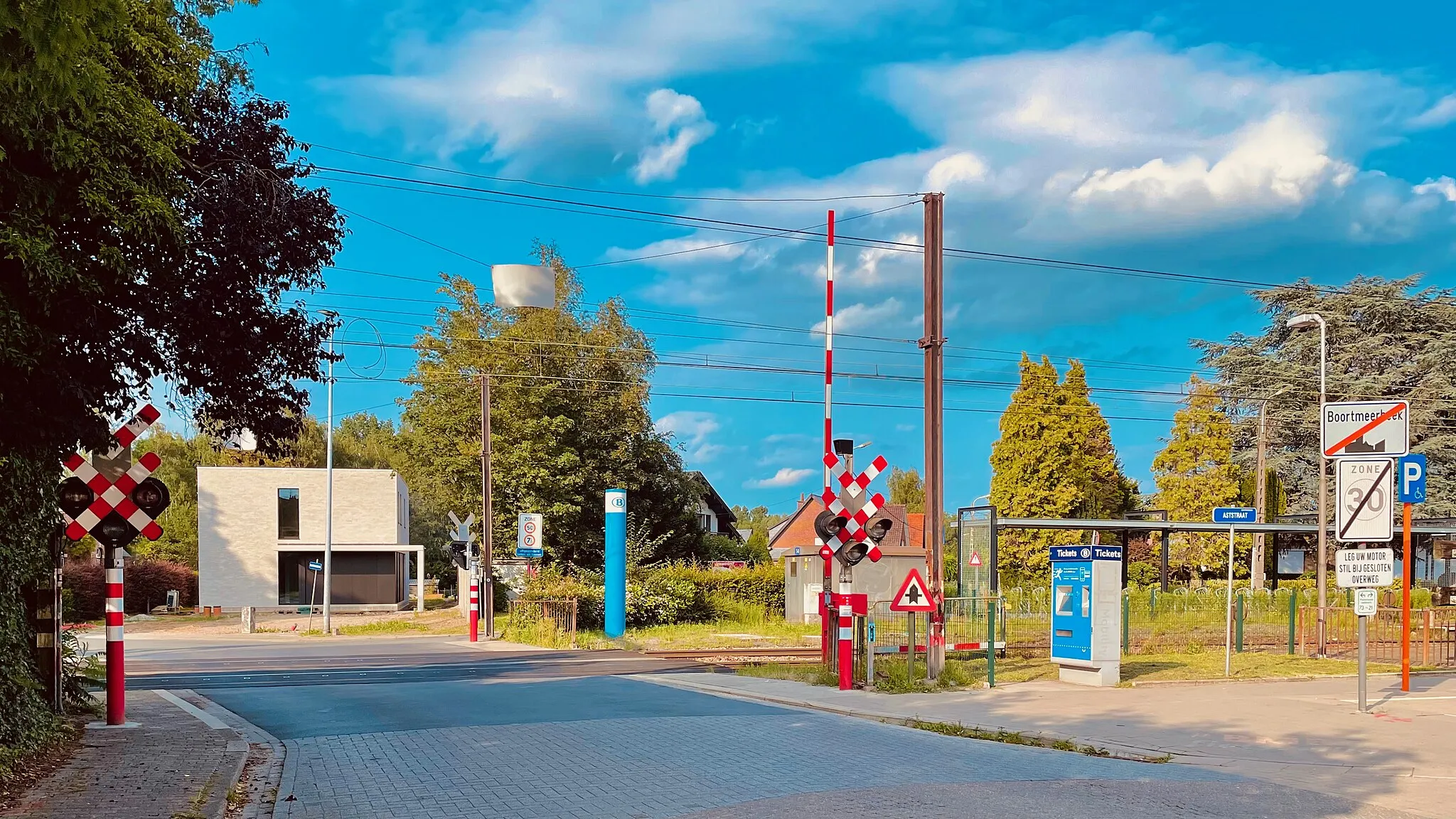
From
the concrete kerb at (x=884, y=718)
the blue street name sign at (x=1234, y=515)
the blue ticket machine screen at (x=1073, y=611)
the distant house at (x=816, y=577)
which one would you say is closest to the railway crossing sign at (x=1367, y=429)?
the blue street name sign at (x=1234, y=515)

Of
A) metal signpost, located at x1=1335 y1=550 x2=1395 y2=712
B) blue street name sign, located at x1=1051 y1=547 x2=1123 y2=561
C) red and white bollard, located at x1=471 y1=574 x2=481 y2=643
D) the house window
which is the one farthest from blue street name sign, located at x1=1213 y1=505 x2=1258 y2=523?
the house window

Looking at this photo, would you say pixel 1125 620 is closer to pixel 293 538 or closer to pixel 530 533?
pixel 530 533

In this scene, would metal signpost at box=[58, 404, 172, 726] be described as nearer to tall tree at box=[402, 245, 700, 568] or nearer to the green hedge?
the green hedge

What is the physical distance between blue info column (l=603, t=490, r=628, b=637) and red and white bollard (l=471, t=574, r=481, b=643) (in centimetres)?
367

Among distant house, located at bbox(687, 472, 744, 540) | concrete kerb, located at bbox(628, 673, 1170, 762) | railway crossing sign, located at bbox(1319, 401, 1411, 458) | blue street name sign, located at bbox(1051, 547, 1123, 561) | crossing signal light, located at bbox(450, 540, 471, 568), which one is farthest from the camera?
distant house, located at bbox(687, 472, 744, 540)

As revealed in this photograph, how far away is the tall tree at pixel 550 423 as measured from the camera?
46.2m

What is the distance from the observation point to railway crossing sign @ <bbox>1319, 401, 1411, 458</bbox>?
50.6 feet

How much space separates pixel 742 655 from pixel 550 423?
21644mm

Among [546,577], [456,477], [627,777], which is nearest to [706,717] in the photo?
[627,777]

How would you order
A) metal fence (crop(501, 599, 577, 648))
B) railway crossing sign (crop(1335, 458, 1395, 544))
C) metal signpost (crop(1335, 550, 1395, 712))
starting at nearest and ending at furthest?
metal signpost (crop(1335, 550, 1395, 712)) → railway crossing sign (crop(1335, 458, 1395, 544)) → metal fence (crop(501, 599, 577, 648))

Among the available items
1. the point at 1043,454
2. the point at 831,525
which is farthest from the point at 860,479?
the point at 1043,454

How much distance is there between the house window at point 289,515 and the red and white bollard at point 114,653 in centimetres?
4513

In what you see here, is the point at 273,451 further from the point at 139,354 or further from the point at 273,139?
the point at 273,139

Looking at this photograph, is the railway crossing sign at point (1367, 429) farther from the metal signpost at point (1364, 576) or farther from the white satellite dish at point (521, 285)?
the white satellite dish at point (521, 285)
